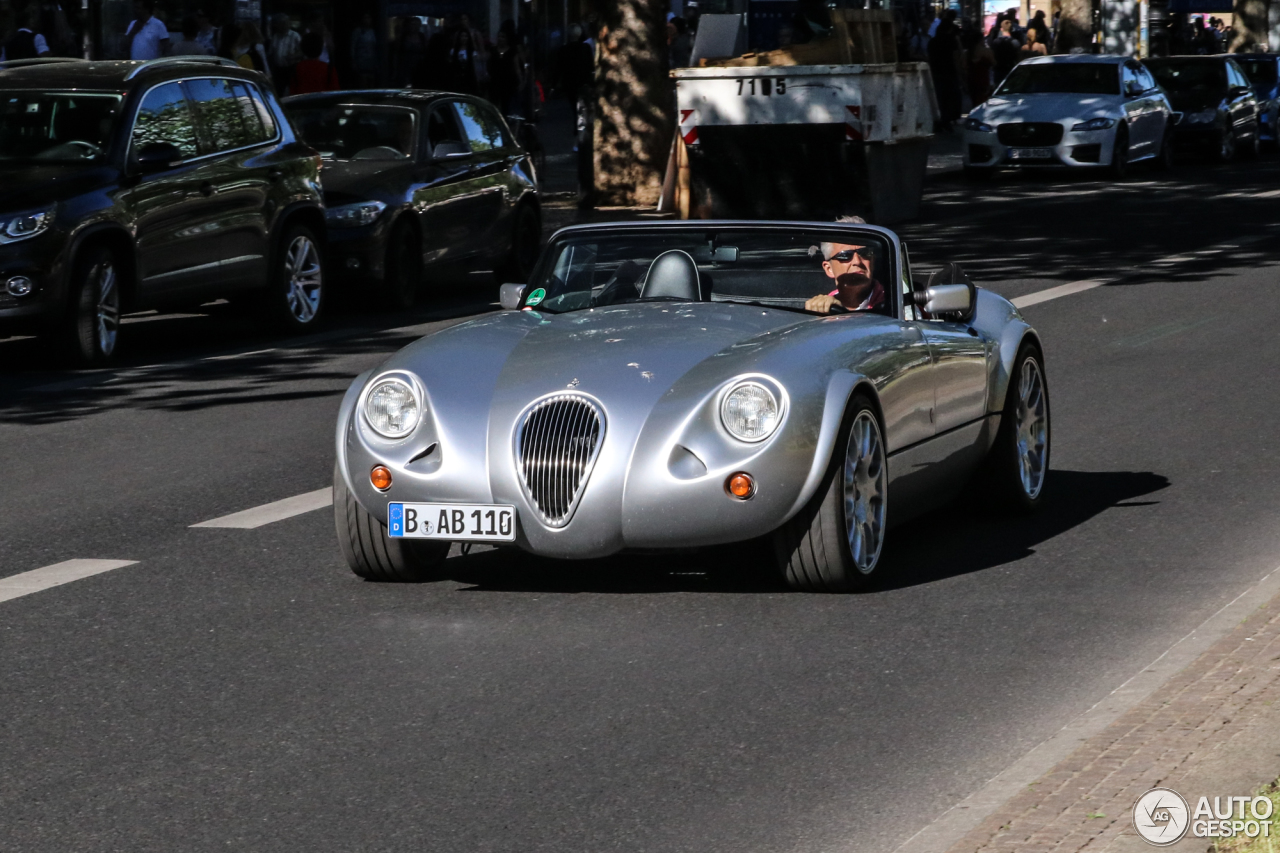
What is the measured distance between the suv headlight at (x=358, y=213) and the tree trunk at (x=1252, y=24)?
134ft

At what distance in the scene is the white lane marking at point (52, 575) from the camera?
759cm

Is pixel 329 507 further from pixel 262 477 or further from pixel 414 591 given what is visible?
pixel 414 591

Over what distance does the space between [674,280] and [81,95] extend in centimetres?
786

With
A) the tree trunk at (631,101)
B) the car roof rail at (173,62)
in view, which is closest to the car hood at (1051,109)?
the tree trunk at (631,101)

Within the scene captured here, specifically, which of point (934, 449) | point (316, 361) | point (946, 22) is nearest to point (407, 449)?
point (934, 449)

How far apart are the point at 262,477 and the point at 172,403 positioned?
260cm

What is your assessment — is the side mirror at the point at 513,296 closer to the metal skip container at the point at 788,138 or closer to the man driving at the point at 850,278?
the man driving at the point at 850,278

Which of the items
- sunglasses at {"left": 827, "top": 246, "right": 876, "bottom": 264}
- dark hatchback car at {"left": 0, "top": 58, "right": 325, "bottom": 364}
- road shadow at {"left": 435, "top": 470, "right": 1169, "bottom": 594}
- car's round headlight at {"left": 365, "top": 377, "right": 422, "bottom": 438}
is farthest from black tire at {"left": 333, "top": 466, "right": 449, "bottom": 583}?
dark hatchback car at {"left": 0, "top": 58, "right": 325, "bottom": 364}

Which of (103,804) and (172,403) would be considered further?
(172,403)

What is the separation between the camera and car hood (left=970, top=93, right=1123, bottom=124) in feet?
100.0

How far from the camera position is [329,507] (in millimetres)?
9195

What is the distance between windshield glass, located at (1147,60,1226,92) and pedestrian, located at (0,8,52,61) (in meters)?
18.4

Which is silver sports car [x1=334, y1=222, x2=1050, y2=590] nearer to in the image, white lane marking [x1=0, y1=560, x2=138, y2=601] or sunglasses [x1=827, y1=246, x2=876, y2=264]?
sunglasses [x1=827, y1=246, x2=876, y2=264]

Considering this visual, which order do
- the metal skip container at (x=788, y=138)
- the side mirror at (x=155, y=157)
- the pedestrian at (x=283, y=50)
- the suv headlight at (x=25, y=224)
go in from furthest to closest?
the pedestrian at (x=283, y=50)
the metal skip container at (x=788, y=138)
the side mirror at (x=155, y=157)
the suv headlight at (x=25, y=224)
